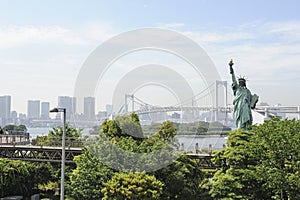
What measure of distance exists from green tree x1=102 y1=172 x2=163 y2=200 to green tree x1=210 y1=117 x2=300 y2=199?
3.25 metres

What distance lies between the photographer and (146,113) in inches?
1994

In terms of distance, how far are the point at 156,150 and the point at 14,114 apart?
108m

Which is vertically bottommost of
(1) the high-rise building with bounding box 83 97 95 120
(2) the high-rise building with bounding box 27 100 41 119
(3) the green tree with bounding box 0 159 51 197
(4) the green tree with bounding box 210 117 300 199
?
(3) the green tree with bounding box 0 159 51 197

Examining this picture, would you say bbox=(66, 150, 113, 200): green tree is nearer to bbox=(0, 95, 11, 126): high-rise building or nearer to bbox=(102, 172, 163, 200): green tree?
bbox=(102, 172, 163, 200): green tree

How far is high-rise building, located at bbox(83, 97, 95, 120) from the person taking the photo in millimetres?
23109

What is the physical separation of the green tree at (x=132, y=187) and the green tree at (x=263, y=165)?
10.7 feet

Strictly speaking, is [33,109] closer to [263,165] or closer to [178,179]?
[178,179]

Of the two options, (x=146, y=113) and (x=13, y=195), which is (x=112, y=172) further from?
(x=146, y=113)

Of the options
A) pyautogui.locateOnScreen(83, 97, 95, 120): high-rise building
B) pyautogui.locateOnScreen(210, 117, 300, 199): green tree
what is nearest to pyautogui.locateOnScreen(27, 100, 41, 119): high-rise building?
pyautogui.locateOnScreen(83, 97, 95, 120): high-rise building

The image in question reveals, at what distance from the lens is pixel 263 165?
18.9 meters

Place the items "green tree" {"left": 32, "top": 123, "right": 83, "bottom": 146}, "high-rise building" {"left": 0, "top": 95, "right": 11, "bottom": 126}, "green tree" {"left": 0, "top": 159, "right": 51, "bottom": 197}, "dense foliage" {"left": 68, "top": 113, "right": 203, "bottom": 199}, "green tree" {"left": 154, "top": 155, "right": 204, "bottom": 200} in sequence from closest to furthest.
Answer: "dense foliage" {"left": 68, "top": 113, "right": 203, "bottom": 199} → "green tree" {"left": 154, "top": 155, "right": 204, "bottom": 200} → "green tree" {"left": 0, "top": 159, "right": 51, "bottom": 197} → "green tree" {"left": 32, "top": 123, "right": 83, "bottom": 146} → "high-rise building" {"left": 0, "top": 95, "right": 11, "bottom": 126}

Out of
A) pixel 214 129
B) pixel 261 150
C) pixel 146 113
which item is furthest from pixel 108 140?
pixel 214 129

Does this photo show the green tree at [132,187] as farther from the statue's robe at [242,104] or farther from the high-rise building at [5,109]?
the high-rise building at [5,109]

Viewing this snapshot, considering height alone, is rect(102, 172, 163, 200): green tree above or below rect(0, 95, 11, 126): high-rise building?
below
